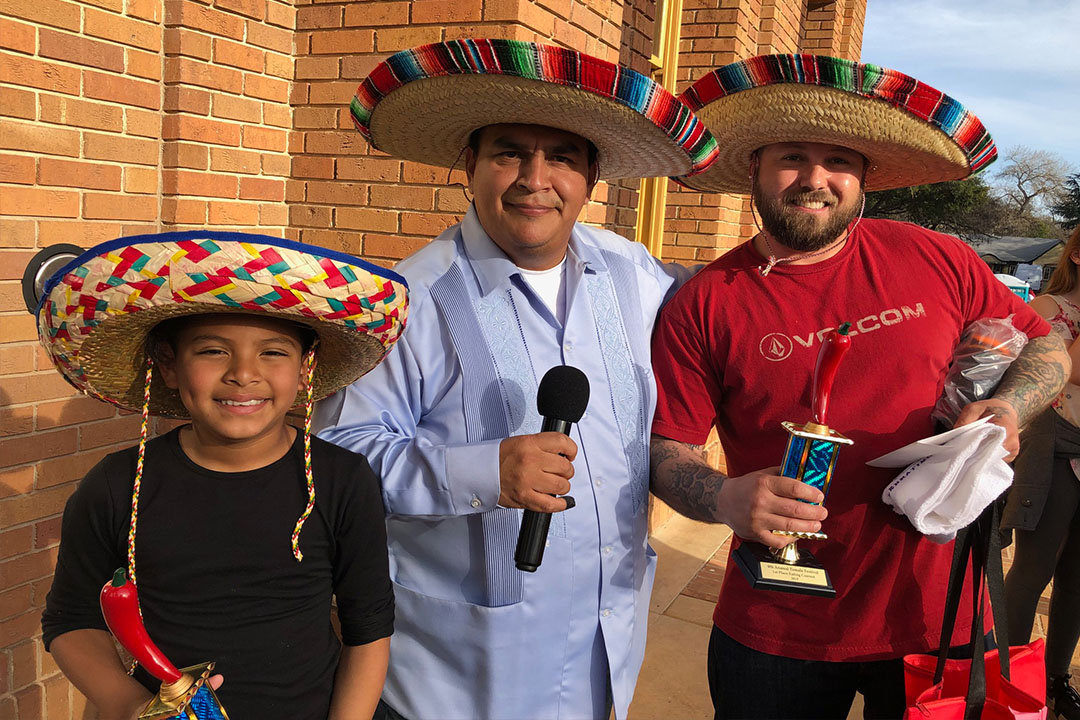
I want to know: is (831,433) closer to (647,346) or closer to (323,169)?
(647,346)

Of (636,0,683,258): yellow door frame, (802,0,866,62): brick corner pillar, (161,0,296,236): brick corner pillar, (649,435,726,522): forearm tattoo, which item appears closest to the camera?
(649,435,726,522): forearm tattoo

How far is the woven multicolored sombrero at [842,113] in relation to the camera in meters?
2.04

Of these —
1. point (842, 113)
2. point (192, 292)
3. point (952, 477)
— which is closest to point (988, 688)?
point (952, 477)

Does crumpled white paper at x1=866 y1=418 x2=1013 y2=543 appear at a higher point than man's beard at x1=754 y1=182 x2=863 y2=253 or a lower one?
lower

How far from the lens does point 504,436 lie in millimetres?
2002

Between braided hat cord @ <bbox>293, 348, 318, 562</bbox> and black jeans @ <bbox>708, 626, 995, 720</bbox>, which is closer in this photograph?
braided hat cord @ <bbox>293, 348, 318, 562</bbox>

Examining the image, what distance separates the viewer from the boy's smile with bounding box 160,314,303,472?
1656mm

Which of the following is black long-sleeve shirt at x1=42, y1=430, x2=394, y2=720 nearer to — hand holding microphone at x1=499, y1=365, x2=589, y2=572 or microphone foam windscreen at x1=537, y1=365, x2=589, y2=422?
hand holding microphone at x1=499, y1=365, x2=589, y2=572

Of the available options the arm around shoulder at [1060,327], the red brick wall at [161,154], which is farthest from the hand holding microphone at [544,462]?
the arm around shoulder at [1060,327]

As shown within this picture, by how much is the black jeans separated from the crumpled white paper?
46cm

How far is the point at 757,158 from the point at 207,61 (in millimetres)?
2174

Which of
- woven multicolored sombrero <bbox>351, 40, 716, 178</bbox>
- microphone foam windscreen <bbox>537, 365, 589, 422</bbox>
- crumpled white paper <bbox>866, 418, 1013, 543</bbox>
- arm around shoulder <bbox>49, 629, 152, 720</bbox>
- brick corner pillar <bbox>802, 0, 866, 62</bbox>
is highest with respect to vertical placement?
brick corner pillar <bbox>802, 0, 866, 62</bbox>

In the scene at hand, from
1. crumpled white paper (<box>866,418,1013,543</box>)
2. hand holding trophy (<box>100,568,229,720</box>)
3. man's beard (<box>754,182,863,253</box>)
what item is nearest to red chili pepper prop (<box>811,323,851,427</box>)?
crumpled white paper (<box>866,418,1013,543</box>)

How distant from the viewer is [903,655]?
6.98 ft
